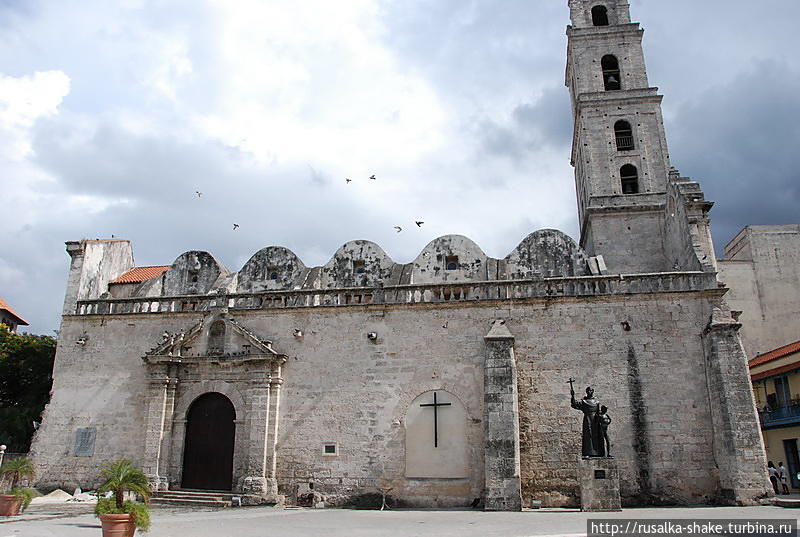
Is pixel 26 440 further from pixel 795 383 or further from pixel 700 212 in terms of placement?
pixel 795 383

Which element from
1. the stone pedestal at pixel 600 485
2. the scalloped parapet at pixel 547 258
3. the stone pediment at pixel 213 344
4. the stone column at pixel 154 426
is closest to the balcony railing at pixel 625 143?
the scalloped parapet at pixel 547 258

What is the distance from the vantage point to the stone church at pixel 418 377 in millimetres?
14422

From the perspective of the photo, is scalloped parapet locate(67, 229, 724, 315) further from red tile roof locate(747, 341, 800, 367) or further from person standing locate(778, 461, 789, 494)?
person standing locate(778, 461, 789, 494)

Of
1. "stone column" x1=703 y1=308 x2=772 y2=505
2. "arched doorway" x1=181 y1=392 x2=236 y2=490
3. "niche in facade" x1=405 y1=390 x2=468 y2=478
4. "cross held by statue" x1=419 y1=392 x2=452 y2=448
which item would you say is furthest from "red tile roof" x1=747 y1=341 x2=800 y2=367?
"arched doorway" x1=181 y1=392 x2=236 y2=490

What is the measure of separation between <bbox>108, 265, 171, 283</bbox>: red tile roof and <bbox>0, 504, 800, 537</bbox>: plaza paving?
8.04 m

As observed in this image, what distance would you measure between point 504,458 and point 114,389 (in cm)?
1112

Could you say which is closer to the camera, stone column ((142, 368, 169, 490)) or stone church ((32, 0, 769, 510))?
stone church ((32, 0, 769, 510))

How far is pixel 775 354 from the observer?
23.5 m

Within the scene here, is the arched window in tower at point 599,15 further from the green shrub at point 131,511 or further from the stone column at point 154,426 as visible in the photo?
the green shrub at point 131,511

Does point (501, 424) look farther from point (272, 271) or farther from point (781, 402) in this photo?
point (781, 402)

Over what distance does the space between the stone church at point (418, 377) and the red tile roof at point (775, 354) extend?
22.5ft

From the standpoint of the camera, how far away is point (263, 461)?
51.3 ft

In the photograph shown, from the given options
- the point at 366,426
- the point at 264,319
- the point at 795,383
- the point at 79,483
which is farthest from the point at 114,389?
the point at 795,383

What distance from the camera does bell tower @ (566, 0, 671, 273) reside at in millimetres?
20375
